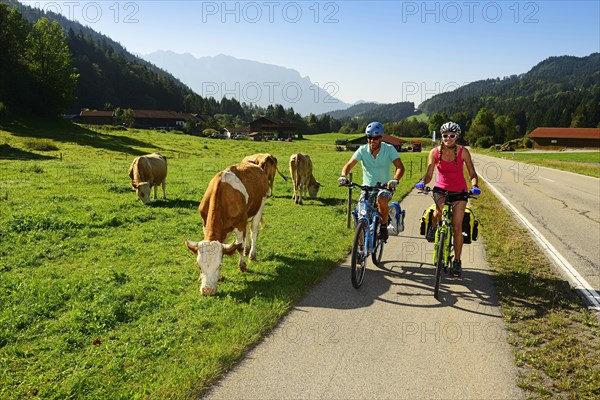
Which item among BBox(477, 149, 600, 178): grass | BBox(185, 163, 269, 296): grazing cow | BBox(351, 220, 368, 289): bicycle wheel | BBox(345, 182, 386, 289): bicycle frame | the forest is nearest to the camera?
BBox(185, 163, 269, 296): grazing cow

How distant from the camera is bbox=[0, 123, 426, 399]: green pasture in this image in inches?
172

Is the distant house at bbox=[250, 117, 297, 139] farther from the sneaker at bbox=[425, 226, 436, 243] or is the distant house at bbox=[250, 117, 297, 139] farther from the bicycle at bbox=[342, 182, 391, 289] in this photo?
the sneaker at bbox=[425, 226, 436, 243]

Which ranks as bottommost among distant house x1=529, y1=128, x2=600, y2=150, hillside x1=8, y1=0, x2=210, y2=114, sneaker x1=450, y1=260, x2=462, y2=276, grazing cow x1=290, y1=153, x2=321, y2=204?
sneaker x1=450, y1=260, x2=462, y2=276

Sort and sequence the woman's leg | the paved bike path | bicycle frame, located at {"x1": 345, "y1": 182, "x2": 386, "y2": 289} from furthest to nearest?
the woman's leg, bicycle frame, located at {"x1": 345, "y1": 182, "x2": 386, "y2": 289}, the paved bike path

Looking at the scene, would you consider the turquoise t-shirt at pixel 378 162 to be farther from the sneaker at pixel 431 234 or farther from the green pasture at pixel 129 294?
the green pasture at pixel 129 294

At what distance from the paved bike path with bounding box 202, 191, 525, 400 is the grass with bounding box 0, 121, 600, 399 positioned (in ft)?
0.95

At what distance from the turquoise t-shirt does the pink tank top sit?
3.02 feet

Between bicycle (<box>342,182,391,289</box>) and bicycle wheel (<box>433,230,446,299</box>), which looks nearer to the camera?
bicycle wheel (<box>433,230,446,299</box>)

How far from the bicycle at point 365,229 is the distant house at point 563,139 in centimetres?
11792

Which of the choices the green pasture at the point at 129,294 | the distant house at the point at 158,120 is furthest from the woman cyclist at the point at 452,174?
the distant house at the point at 158,120

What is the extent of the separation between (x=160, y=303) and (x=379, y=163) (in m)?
4.86

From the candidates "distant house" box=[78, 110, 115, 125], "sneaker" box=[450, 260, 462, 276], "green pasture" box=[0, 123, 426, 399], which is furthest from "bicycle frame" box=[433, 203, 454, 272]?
"distant house" box=[78, 110, 115, 125]

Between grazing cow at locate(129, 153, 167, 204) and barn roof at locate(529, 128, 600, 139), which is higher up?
barn roof at locate(529, 128, 600, 139)

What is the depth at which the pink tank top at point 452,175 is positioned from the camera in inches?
281
